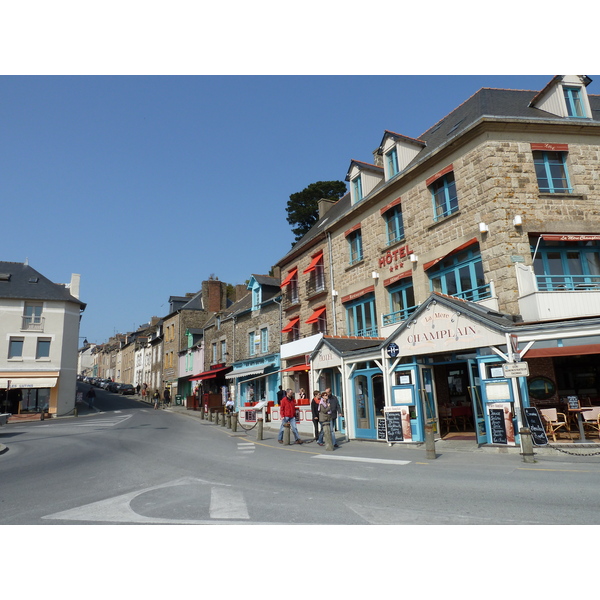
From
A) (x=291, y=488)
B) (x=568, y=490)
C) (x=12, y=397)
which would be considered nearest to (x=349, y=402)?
(x=291, y=488)

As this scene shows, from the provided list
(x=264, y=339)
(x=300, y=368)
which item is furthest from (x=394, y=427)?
(x=264, y=339)

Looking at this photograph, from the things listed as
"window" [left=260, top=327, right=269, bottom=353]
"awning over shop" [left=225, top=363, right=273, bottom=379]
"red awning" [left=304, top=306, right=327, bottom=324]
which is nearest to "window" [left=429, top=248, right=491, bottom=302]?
"red awning" [left=304, top=306, right=327, bottom=324]

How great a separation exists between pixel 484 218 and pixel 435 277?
2.87 metres

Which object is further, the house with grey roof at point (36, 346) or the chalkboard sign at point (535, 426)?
the house with grey roof at point (36, 346)

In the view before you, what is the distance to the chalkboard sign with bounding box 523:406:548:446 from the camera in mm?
10422

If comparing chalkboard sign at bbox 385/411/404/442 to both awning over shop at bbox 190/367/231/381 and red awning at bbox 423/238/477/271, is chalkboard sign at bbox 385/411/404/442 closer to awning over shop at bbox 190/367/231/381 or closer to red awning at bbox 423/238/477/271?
red awning at bbox 423/238/477/271

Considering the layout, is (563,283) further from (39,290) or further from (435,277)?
(39,290)

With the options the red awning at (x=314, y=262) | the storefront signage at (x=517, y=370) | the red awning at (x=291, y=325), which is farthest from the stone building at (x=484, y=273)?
the red awning at (x=291, y=325)

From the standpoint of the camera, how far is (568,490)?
6.73 metres

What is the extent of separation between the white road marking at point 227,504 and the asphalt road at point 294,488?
0.02 meters

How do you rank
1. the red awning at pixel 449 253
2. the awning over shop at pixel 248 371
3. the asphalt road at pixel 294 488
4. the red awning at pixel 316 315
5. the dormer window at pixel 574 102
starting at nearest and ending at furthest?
the asphalt road at pixel 294 488 < the red awning at pixel 449 253 < the dormer window at pixel 574 102 < the red awning at pixel 316 315 < the awning over shop at pixel 248 371

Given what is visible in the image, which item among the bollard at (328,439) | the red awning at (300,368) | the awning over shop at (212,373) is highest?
the awning over shop at (212,373)

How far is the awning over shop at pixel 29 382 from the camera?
99.5ft

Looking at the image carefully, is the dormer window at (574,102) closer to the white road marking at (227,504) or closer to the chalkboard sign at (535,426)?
the chalkboard sign at (535,426)
